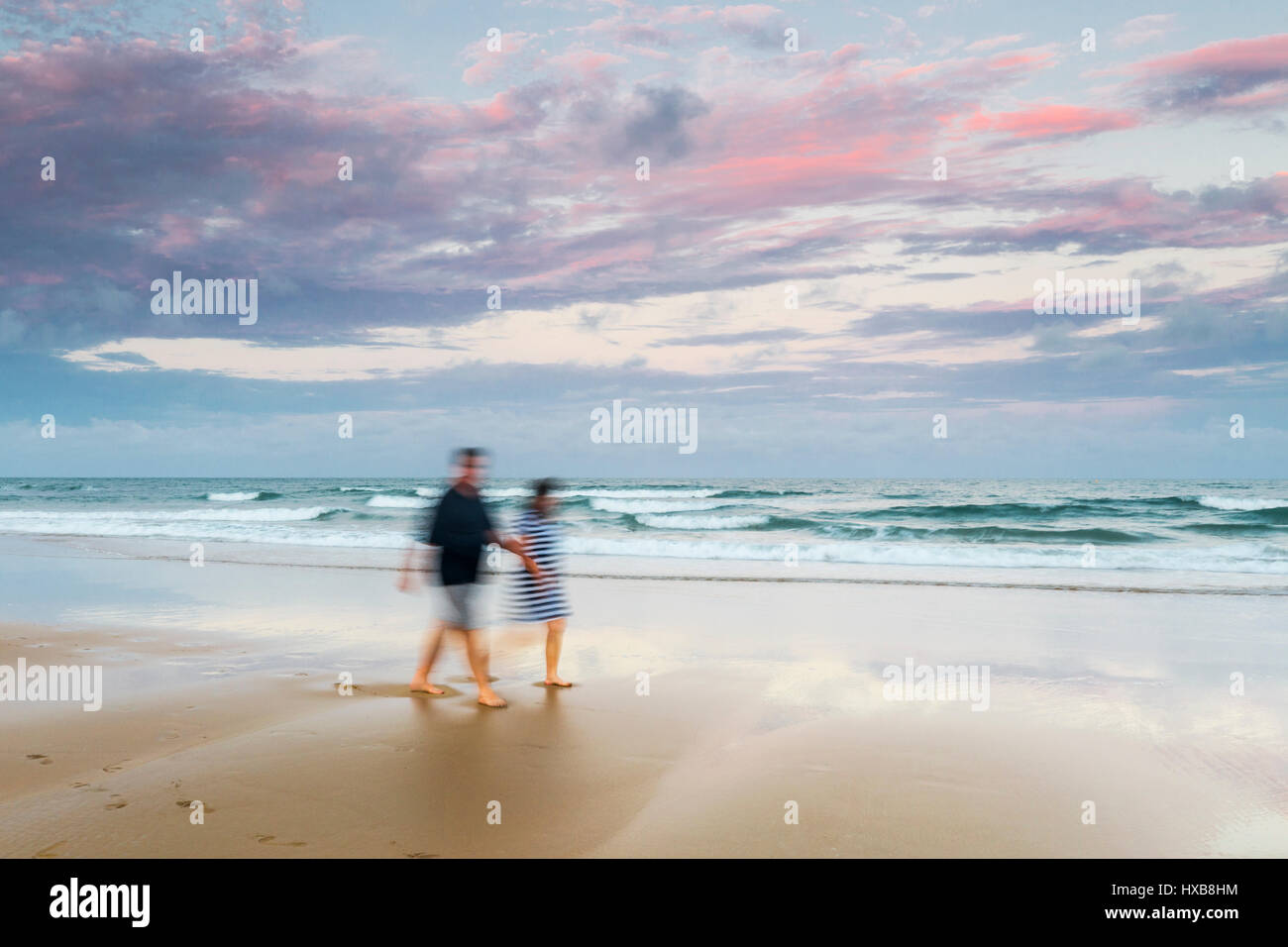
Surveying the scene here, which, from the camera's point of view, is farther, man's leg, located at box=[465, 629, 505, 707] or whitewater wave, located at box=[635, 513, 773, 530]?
whitewater wave, located at box=[635, 513, 773, 530]

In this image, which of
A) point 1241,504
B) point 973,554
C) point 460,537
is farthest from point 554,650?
point 1241,504

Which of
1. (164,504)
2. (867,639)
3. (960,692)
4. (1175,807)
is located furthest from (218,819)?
(164,504)

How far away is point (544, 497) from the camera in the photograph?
729 centimetres

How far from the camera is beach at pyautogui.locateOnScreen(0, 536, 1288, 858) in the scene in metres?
4.25

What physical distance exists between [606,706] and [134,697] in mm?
3997

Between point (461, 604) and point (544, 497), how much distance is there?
116cm

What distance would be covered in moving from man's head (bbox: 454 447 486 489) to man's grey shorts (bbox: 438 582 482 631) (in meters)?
0.86

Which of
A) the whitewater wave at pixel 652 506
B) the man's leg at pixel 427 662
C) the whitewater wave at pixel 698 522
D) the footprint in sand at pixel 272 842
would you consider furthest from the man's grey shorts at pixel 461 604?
the whitewater wave at pixel 652 506

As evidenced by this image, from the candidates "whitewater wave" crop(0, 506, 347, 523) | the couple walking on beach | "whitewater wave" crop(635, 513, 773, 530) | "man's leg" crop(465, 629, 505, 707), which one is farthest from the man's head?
"whitewater wave" crop(0, 506, 347, 523)

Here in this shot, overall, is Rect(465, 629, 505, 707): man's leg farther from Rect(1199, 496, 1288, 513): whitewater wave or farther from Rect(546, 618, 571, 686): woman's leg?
Rect(1199, 496, 1288, 513): whitewater wave

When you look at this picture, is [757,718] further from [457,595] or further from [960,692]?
[457,595]

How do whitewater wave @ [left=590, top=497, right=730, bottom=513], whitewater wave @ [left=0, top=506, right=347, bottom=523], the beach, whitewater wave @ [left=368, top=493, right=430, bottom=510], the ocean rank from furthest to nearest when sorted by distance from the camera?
whitewater wave @ [left=368, top=493, right=430, bottom=510] → whitewater wave @ [left=590, top=497, right=730, bottom=513] → whitewater wave @ [left=0, top=506, right=347, bottom=523] → the ocean → the beach

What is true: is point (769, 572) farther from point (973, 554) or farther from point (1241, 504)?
point (1241, 504)

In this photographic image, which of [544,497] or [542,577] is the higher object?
[544,497]
